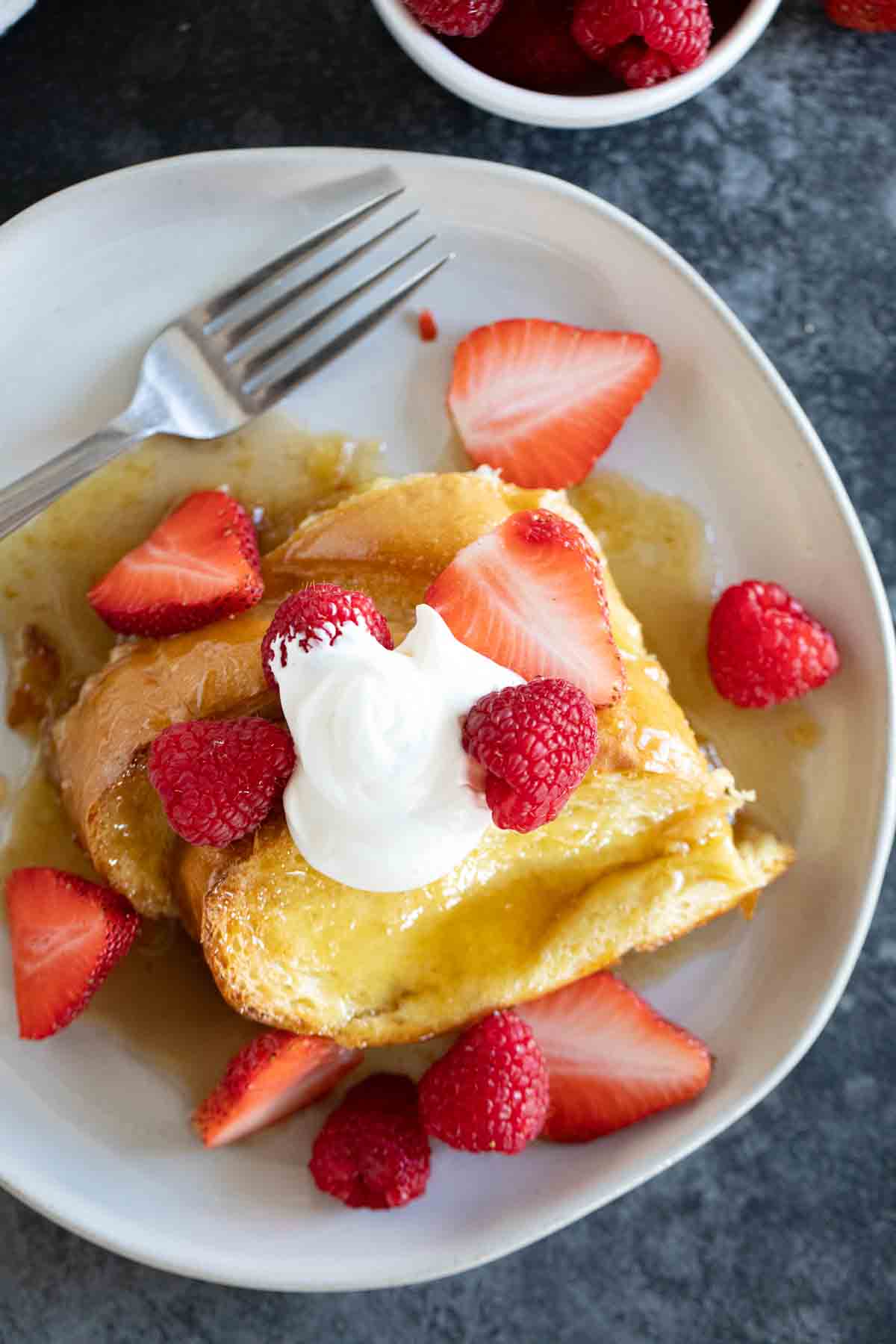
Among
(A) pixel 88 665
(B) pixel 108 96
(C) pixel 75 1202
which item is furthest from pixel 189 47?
(C) pixel 75 1202

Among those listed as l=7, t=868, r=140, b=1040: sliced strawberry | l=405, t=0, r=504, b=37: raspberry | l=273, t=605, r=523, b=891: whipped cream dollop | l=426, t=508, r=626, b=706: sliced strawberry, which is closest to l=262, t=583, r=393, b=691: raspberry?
l=273, t=605, r=523, b=891: whipped cream dollop

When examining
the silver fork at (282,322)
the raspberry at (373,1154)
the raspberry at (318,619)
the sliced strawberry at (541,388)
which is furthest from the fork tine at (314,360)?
the raspberry at (373,1154)

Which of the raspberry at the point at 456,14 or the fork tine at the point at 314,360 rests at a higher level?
the raspberry at the point at 456,14

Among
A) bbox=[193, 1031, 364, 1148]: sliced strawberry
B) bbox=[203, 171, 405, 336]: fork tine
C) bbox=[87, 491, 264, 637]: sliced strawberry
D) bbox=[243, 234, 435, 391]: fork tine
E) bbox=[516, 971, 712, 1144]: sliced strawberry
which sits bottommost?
bbox=[516, 971, 712, 1144]: sliced strawberry

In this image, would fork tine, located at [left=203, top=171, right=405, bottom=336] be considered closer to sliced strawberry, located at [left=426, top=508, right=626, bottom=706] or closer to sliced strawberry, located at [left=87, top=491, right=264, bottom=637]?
sliced strawberry, located at [left=87, top=491, right=264, bottom=637]

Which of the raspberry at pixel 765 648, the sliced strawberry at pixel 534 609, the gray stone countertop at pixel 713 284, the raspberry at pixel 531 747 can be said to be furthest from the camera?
the gray stone countertop at pixel 713 284

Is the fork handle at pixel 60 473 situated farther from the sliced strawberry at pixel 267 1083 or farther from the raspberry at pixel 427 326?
the sliced strawberry at pixel 267 1083
